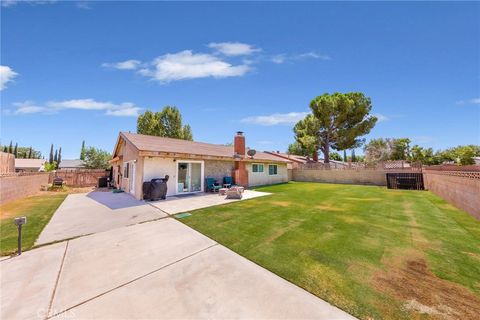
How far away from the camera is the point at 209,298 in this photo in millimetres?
2965

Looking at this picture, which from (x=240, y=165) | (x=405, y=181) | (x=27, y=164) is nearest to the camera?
(x=240, y=165)

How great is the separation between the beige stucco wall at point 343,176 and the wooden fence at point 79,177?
22610 millimetres

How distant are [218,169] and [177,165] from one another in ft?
11.6

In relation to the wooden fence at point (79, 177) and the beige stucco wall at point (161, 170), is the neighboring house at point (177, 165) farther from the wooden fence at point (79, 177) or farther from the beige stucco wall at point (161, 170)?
the wooden fence at point (79, 177)

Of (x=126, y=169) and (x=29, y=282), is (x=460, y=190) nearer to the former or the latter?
(x=29, y=282)

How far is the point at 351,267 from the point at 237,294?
2357 millimetres

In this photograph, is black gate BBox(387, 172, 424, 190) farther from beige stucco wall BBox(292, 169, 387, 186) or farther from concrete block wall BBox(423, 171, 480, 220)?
concrete block wall BBox(423, 171, 480, 220)

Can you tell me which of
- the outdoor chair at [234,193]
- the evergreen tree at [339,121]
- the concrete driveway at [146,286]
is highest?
the evergreen tree at [339,121]

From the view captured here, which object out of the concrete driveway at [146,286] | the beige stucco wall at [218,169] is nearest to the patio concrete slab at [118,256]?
the concrete driveway at [146,286]

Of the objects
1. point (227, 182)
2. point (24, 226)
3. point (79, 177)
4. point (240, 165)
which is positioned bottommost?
point (24, 226)

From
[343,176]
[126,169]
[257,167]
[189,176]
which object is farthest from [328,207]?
[343,176]

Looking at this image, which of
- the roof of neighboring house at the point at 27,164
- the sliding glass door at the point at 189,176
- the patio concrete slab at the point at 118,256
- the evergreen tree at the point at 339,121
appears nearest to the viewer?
the patio concrete slab at the point at 118,256

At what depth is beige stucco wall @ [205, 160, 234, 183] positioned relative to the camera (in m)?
14.4

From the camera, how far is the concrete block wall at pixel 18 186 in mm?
9880
